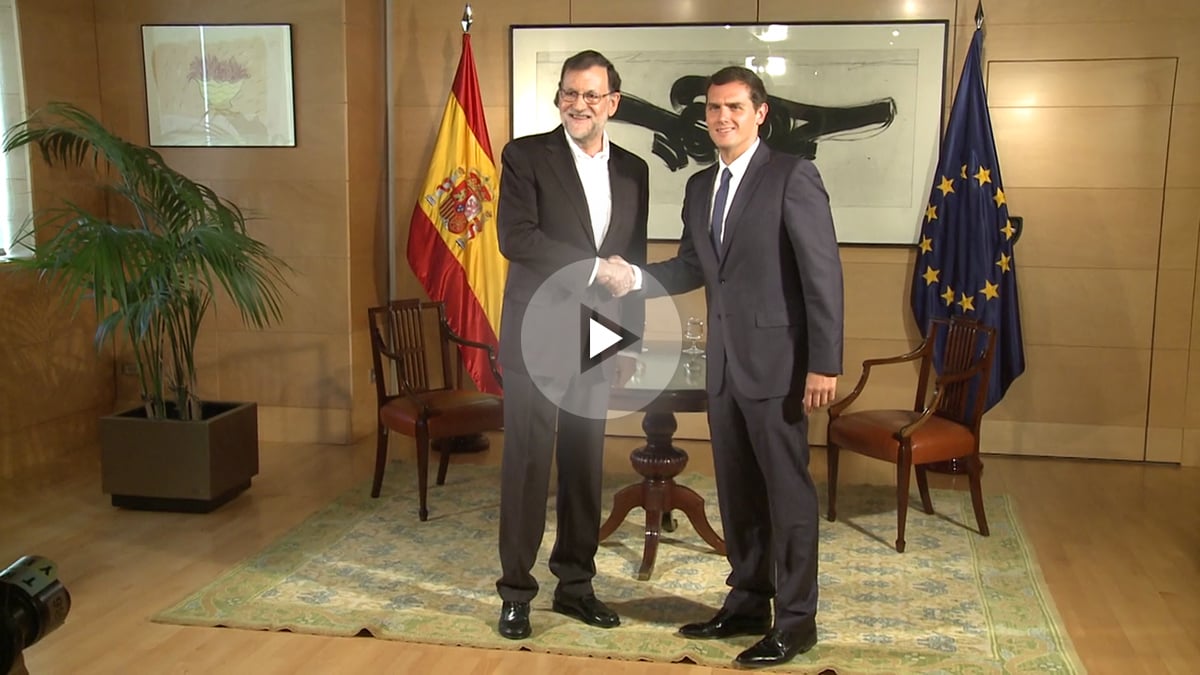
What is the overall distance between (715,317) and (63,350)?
3653mm

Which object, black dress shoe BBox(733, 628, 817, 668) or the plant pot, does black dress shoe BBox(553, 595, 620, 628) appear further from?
the plant pot

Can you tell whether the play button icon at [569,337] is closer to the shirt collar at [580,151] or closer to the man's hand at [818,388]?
the shirt collar at [580,151]

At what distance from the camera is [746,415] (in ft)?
9.08

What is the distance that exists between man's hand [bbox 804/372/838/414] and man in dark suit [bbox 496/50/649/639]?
60cm

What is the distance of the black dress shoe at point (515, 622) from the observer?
297cm

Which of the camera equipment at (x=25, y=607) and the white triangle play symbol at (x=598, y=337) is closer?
the camera equipment at (x=25, y=607)

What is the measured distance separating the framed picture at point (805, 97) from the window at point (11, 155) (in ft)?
7.76

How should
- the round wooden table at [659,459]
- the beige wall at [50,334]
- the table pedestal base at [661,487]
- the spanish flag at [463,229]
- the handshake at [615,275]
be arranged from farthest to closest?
the spanish flag at [463,229]
the beige wall at [50,334]
the table pedestal base at [661,487]
the round wooden table at [659,459]
the handshake at [615,275]

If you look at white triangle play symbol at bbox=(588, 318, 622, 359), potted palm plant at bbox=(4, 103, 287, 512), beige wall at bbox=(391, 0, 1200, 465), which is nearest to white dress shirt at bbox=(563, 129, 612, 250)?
white triangle play symbol at bbox=(588, 318, 622, 359)

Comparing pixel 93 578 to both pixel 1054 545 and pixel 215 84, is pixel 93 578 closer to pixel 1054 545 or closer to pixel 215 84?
pixel 215 84

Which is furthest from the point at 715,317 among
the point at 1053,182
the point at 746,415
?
the point at 1053,182

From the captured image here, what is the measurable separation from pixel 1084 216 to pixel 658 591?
10.3ft

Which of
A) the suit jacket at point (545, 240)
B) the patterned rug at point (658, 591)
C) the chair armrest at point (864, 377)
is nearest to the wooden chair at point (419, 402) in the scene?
the patterned rug at point (658, 591)

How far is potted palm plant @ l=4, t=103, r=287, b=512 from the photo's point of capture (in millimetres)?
3883
